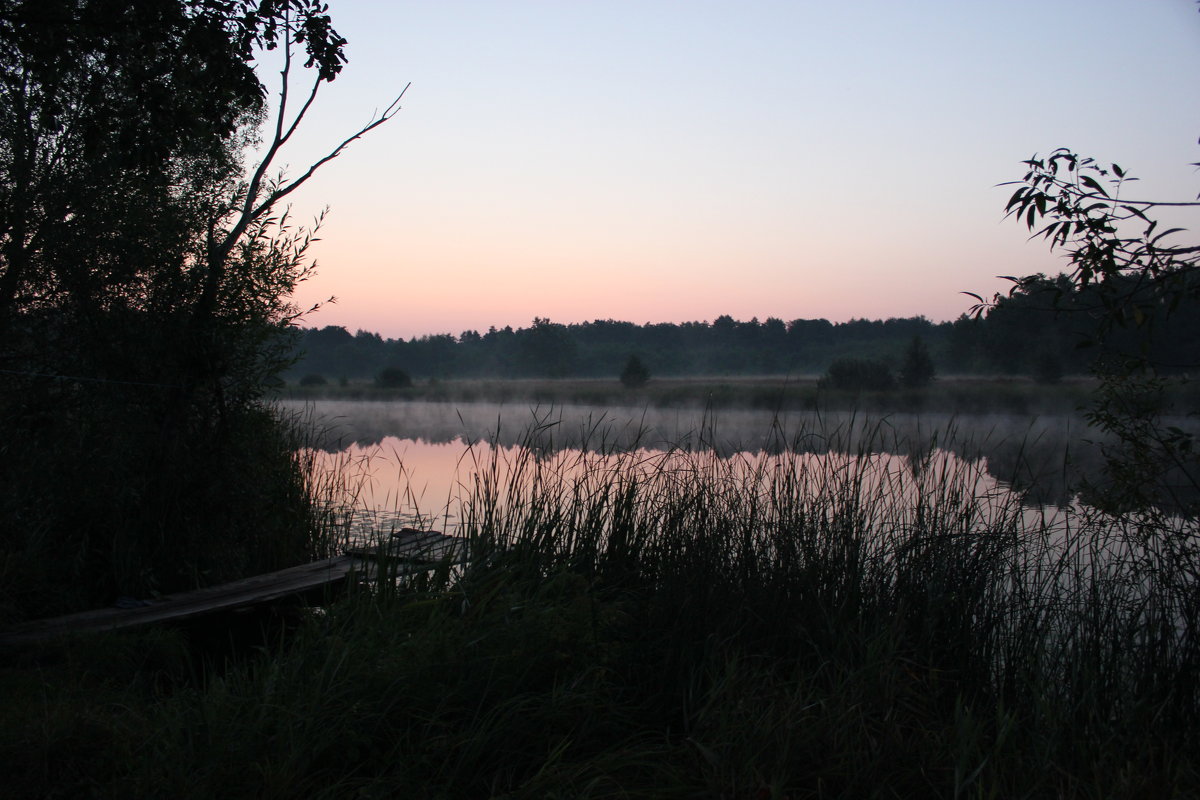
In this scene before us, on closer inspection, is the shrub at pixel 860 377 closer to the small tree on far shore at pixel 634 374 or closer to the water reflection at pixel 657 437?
the water reflection at pixel 657 437

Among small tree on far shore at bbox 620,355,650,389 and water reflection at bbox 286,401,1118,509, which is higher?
small tree on far shore at bbox 620,355,650,389

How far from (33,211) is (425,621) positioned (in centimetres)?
364

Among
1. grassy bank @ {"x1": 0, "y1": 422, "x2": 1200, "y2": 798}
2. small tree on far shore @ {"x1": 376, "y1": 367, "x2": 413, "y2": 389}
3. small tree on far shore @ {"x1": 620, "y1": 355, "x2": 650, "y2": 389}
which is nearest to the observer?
grassy bank @ {"x1": 0, "y1": 422, "x2": 1200, "y2": 798}

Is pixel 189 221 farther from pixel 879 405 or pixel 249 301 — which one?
pixel 879 405

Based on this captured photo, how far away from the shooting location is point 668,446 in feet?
25.6

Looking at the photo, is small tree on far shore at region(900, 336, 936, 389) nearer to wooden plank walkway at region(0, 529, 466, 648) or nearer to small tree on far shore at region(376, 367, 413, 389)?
wooden plank walkway at region(0, 529, 466, 648)

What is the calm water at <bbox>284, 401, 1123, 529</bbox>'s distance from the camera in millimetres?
5383

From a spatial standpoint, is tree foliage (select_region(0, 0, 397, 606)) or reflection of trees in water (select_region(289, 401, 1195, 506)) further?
reflection of trees in water (select_region(289, 401, 1195, 506))

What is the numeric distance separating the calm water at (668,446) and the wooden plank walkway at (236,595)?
1.06ft

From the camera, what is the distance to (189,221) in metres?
5.74

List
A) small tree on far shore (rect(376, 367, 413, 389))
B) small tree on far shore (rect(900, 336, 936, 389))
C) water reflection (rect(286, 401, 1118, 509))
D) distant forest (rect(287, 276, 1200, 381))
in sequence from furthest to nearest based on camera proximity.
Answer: distant forest (rect(287, 276, 1200, 381))
small tree on far shore (rect(376, 367, 413, 389))
small tree on far shore (rect(900, 336, 936, 389))
water reflection (rect(286, 401, 1118, 509))

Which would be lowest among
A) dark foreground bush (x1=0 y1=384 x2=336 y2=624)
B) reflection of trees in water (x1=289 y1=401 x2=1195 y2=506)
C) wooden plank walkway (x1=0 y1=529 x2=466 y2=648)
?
reflection of trees in water (x1=289 y1=401 x2=1195 y2=506)

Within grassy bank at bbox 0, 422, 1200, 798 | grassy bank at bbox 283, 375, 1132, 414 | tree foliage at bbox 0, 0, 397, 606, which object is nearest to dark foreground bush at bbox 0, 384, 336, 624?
tree foliage at bbox 0, 0, 397, 606

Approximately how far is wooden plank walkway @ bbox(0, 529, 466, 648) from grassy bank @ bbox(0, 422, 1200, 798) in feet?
0.68
